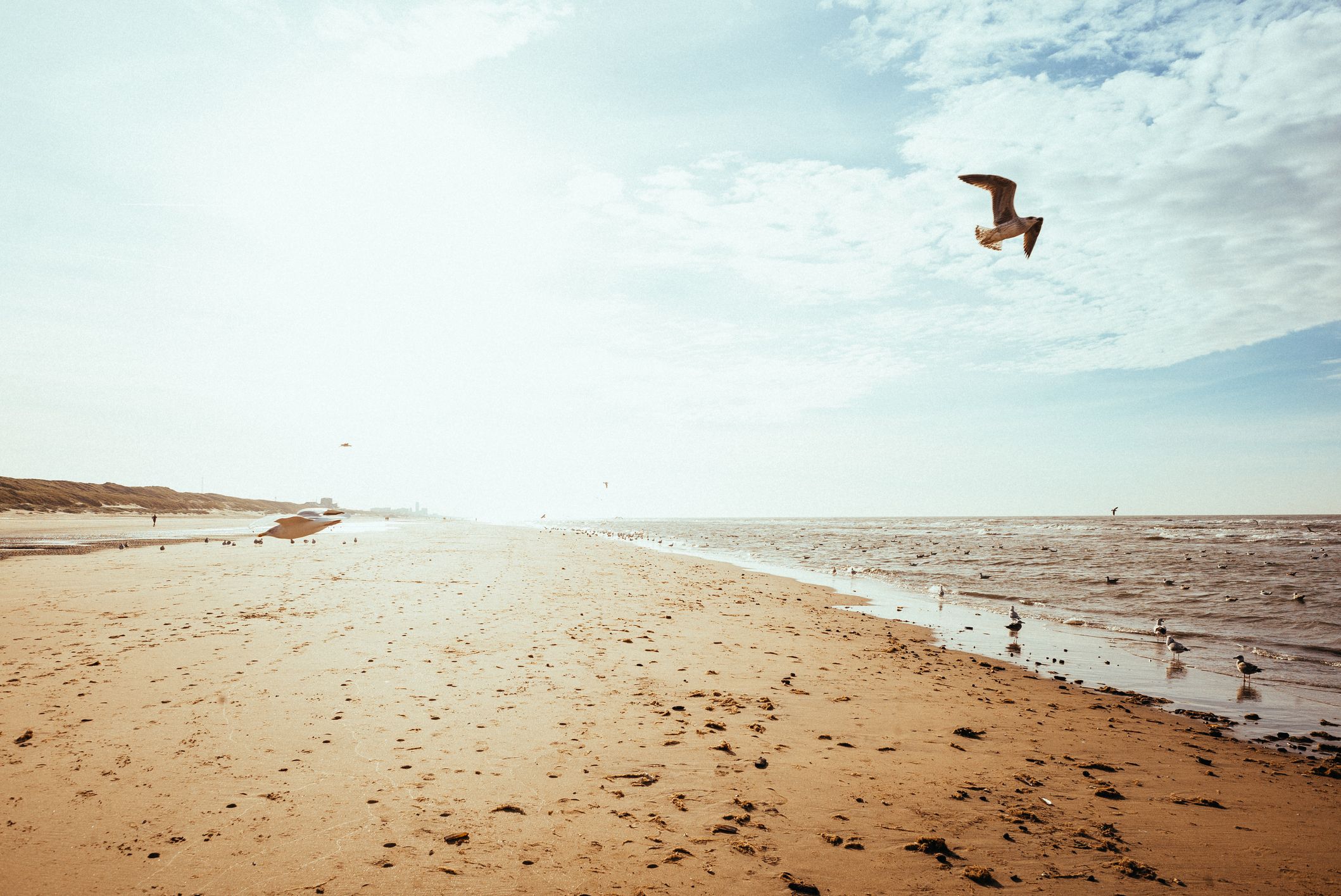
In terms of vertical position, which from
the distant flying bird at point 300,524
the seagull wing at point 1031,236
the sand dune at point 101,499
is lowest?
the sand dune at point 101,499

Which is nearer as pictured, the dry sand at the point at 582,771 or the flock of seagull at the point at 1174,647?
the dry sand at the point at 582,771

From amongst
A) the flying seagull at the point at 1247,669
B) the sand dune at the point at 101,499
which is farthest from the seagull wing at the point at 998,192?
the sand dune at the point at 101,499

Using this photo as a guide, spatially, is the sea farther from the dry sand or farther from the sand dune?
the sand dune

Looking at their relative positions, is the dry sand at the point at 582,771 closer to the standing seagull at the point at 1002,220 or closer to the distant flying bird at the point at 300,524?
the distant flying bird at the point at 300,524

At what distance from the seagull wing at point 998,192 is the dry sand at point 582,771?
8834 mm

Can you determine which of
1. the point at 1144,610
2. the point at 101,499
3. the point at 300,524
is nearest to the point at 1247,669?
the point at 1144,610

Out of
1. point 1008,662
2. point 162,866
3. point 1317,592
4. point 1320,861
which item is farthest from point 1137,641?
point 162,866

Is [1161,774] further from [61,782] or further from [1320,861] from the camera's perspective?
[61,782]

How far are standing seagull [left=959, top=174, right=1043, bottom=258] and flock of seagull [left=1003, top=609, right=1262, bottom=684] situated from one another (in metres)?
9.14

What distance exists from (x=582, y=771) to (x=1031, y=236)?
12290mm

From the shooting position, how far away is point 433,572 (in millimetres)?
20234

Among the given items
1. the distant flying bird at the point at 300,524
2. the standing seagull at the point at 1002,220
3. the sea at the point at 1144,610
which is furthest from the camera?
the standing seagull at the point at 1002,220

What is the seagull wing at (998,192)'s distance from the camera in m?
11.5

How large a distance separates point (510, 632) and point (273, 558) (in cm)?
1731
